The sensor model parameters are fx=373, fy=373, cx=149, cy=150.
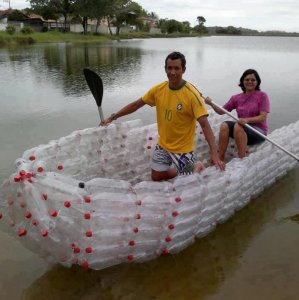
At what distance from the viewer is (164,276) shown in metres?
3.69

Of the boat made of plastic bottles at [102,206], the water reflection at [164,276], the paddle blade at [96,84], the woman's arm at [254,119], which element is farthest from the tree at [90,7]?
the water reflection at [164,276]

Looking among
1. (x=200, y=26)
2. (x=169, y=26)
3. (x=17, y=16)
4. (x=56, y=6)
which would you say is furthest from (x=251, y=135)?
(x=200, y=26)

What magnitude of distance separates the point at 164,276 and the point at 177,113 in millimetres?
1653

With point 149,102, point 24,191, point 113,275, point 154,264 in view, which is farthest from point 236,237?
point 24,191

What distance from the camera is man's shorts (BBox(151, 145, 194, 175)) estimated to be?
4.09 meters

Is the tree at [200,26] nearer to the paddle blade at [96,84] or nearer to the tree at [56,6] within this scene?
the tree at [56,6]

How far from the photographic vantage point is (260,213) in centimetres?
495

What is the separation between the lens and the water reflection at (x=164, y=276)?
345 centimetres

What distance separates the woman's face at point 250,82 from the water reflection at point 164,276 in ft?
6.88

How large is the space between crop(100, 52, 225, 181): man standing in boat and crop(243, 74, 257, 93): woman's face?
5.57 feet

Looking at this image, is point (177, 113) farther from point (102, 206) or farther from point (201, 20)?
point (201, 20)

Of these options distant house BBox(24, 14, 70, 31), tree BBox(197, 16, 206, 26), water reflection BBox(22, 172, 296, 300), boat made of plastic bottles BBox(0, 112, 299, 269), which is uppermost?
tree BBox(197, 16, 206, 26)

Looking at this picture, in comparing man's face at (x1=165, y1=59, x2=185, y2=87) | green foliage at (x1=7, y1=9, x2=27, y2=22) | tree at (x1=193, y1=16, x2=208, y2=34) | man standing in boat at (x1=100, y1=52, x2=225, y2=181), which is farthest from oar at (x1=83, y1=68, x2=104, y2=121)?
tree at (x1=193, y1=16, x2=208, y2=34)

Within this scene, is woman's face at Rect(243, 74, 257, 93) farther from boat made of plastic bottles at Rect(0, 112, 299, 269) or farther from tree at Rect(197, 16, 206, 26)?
tree at Rect(197, 16, 206, 26)
